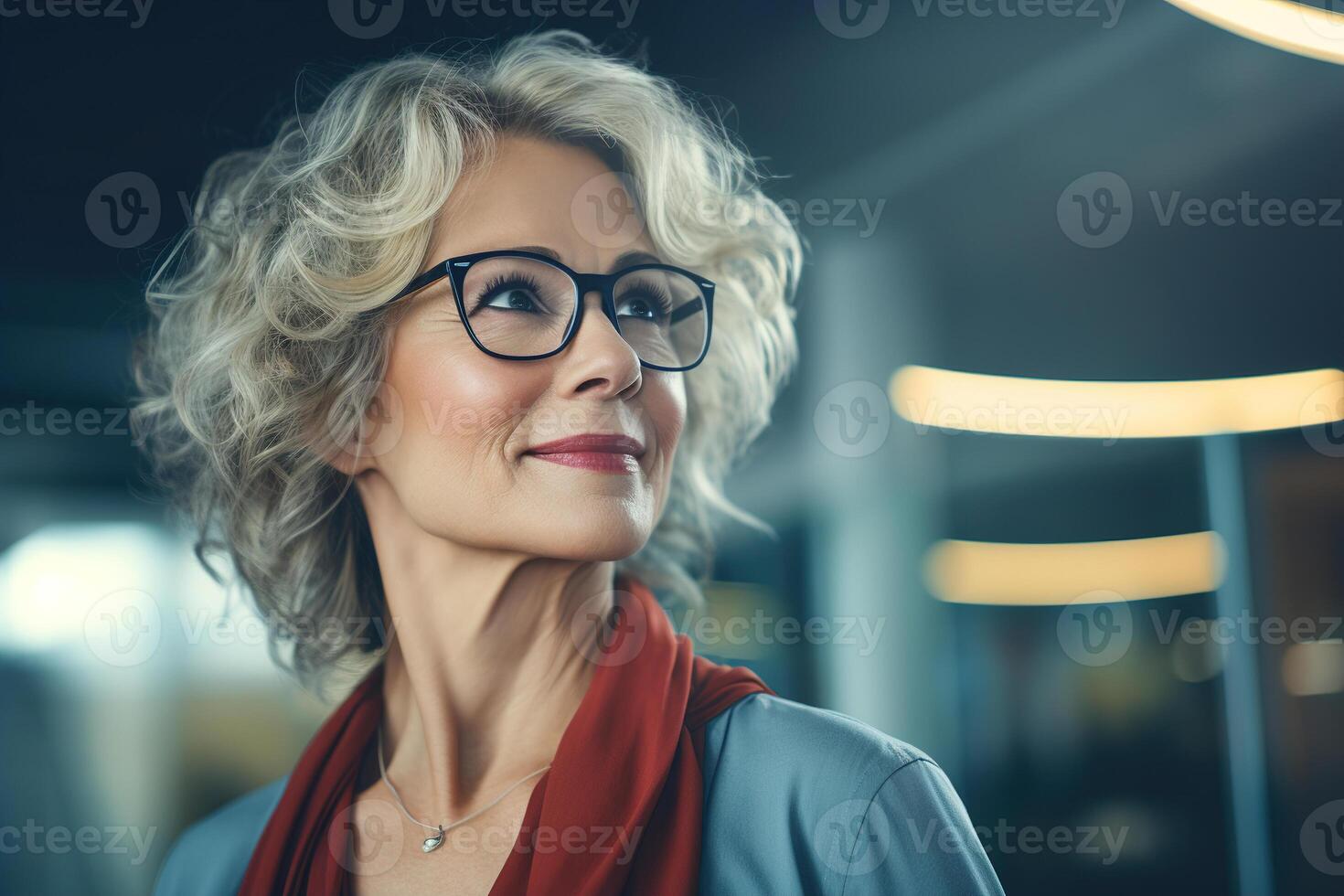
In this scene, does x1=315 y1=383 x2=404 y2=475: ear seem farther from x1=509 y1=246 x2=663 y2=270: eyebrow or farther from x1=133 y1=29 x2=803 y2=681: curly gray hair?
x1=509 y1=246 x2=663 y2=270: eyebrow

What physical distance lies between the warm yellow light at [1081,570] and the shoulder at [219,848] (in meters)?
0.83

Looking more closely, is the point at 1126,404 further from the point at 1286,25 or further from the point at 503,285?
→ the point at 503,285

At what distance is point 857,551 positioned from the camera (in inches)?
44.3

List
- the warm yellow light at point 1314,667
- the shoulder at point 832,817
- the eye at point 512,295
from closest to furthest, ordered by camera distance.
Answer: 1. the shoulder at point 832,817
2. the eye at point 512,295
3. the warm yellow light at point 1314,667

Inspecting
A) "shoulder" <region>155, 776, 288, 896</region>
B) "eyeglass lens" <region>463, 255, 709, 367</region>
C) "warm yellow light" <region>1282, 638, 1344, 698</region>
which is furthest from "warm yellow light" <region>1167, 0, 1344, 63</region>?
"shoulder" <region>155, 776, 288, 896</region>

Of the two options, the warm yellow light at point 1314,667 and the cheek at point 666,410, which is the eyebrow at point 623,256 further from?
the warm yellow light at point 1314,667

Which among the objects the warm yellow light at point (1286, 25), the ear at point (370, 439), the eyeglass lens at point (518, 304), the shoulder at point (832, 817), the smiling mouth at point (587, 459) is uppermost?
the warm yellow light at point (1286, 25)

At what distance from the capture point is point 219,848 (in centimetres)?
105

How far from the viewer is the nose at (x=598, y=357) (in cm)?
83

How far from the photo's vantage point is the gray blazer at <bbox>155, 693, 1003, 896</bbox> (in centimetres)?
75

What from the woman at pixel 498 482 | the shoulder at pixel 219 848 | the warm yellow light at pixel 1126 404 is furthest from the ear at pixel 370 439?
the warm yellow light at pixel 1126 404

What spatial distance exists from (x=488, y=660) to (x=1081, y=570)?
648mm

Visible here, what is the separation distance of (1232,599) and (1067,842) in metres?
0.31

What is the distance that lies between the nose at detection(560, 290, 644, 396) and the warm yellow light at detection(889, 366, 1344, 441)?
0.42m
